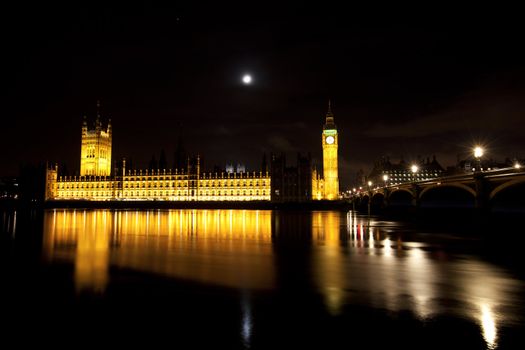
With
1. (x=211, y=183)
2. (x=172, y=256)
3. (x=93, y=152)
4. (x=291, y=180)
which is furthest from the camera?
(x=93, y=152)

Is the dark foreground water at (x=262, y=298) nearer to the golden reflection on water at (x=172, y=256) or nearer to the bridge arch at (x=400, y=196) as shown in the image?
the golden reflection on water at (x=172, y=256)

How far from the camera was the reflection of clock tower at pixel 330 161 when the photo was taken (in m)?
111

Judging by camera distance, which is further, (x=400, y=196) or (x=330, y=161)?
(x=400, y=196)

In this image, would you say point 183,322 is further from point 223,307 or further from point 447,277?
point 447,277

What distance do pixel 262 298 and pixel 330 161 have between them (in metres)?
107

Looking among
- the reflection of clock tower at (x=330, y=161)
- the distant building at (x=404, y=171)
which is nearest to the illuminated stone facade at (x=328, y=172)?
the reflection of clock tower at (x=330, y=161)

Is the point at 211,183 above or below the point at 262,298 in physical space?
above

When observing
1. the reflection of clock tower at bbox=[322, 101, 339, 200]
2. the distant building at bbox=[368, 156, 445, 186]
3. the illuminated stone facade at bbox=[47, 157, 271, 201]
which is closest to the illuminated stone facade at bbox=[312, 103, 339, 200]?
the reflection of clock tower at bbox=[322, 101, 339, 200]

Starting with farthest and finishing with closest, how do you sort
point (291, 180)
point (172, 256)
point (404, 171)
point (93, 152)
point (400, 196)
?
point (404, 171) → point (93, 152) → point (400, 196) → point (291, 180) → point (172, 256)

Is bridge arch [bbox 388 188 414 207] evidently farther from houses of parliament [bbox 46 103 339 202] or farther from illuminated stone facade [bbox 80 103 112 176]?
illuminated stone facade [bbox 80 103 112 176]

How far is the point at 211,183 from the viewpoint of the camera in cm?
11269

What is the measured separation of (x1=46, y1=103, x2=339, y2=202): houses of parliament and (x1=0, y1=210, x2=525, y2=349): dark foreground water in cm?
8707

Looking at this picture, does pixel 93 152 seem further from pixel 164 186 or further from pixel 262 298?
pixel 262 298

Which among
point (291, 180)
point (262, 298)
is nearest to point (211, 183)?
point (291, 180)
